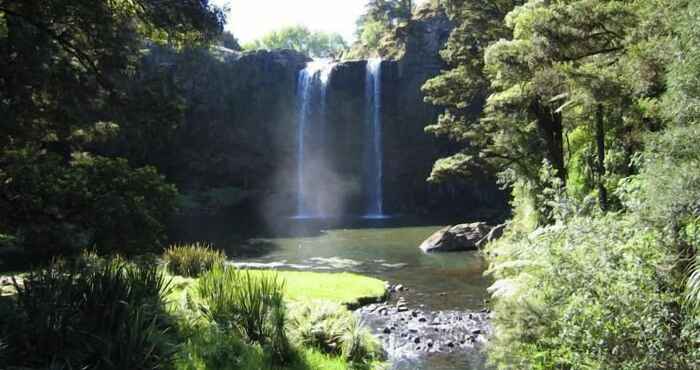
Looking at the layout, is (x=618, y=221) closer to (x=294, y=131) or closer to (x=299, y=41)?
(x=294, y=131)

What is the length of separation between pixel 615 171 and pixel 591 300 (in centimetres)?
890

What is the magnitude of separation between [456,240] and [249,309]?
693 inches

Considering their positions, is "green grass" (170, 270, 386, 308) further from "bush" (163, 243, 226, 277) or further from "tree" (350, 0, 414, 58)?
"tree" (350, 0, 414, 58)

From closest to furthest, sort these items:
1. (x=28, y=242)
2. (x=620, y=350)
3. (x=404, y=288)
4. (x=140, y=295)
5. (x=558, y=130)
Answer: (x=620, y=350)
(x=140, y=295)
(x=28, y=242)
(x=404, y=288)
(x=558, y=130)

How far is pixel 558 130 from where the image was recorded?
64.6ft

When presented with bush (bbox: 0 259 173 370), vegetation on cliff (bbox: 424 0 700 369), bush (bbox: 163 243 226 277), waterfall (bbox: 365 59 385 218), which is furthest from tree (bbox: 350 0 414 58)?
bush (bbox: 0 259 173 370)

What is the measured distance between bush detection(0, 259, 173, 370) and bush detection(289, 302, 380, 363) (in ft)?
9.33

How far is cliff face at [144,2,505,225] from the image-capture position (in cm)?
4888

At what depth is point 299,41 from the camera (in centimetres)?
11062

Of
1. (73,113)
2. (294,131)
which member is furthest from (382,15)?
(73,113)

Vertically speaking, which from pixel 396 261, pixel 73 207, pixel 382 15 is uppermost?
pixel 382 15

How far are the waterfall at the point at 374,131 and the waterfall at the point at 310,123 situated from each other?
3.74m

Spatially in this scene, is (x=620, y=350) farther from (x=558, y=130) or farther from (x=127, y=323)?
(x=558, y=130)

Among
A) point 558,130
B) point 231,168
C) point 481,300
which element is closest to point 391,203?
point 231,168
